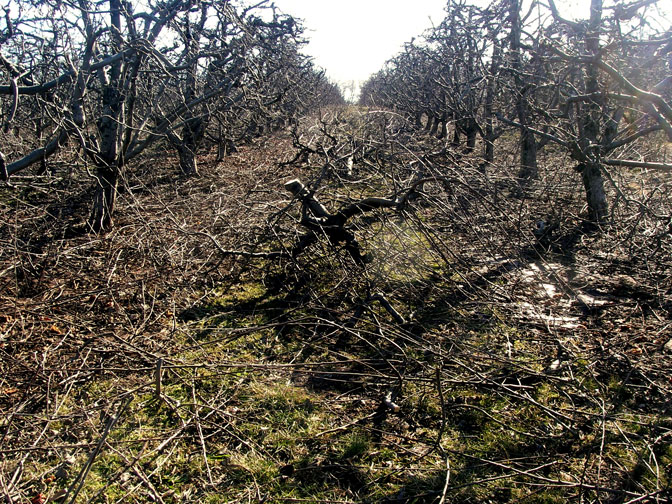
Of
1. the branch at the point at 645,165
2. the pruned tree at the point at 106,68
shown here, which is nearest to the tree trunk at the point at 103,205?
the pruned tree at the point at 106,68

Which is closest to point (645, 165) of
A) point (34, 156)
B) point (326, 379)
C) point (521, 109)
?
point (326, 379)

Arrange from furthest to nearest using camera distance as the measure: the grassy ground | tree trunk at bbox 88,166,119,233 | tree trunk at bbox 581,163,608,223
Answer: tree trunk at bbox 581,163,608,223
tree trunk at bbox 88,166,119,233
the grassy ground

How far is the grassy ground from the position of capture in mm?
2527

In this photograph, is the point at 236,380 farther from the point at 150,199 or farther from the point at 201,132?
the point at 201,132

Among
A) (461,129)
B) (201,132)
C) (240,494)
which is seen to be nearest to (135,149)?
(201,132)

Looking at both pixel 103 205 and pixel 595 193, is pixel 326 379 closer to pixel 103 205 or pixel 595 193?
pixel 103 205

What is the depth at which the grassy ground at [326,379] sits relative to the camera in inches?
99.5

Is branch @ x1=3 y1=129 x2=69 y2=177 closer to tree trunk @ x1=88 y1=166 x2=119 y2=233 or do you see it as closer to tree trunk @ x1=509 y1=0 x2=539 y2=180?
tree trunk @ x1=88 y1=166 x2=119 y2=233

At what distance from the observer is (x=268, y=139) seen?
14164mm

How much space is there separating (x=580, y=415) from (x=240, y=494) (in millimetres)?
2182

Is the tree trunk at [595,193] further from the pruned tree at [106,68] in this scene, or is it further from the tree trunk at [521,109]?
the pruned tree at [106,68]

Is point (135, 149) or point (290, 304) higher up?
point (135, 149)

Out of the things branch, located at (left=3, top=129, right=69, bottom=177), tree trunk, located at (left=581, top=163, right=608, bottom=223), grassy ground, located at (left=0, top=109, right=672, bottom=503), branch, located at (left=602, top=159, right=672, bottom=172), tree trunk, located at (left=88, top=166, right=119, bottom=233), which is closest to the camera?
grassy ground, located at (left=0, top=109, right=672, bottom=503)

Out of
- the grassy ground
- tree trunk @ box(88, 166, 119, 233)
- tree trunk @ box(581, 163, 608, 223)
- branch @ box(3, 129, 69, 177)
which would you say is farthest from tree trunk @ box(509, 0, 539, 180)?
branch @ box(3, 129, 69, 177)
